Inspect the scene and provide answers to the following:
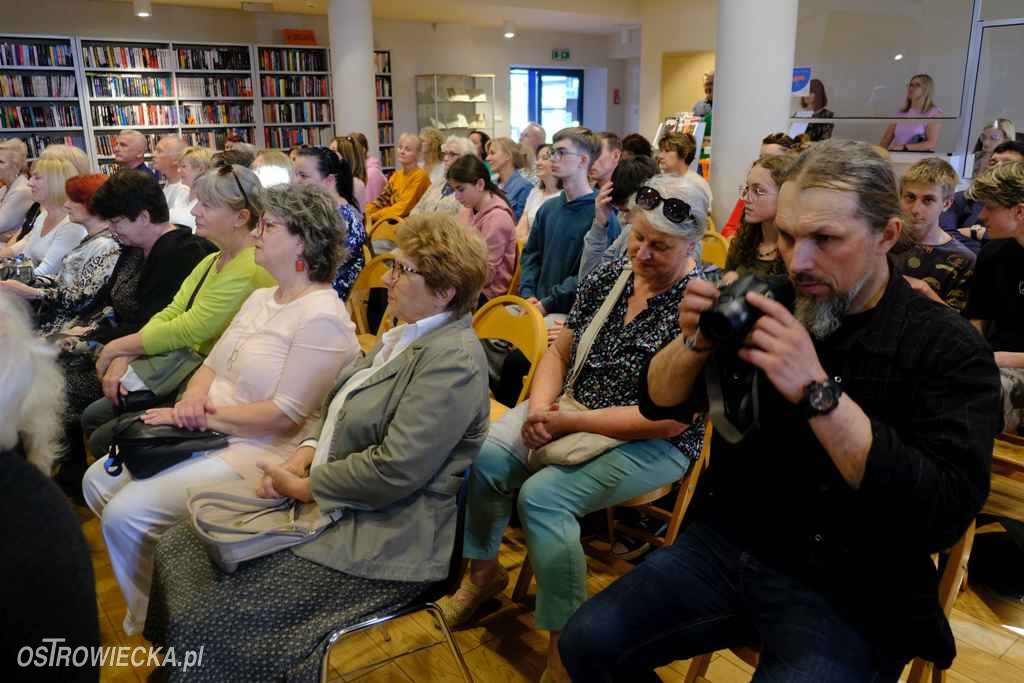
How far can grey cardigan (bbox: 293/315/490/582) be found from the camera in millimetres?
1584

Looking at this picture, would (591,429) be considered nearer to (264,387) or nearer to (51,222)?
(264,387)

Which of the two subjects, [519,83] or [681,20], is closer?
[681,20]

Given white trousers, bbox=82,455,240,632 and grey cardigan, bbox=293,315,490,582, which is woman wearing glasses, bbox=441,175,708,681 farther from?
white trousers, bbox=82,455,240,632

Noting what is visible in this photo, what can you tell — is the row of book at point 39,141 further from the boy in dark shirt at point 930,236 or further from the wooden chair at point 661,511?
the boy in dark shirt at point 930,236

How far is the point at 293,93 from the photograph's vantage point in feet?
32.3

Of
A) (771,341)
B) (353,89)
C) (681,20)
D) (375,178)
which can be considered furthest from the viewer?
(681,20)

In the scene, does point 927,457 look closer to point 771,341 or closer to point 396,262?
point 771,341

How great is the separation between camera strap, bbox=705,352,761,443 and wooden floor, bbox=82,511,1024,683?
1.13 m

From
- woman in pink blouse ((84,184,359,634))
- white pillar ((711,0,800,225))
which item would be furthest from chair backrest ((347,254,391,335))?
white pillar ((711,0,800,225))

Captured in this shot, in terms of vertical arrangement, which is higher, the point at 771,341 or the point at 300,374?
the point at 771,341

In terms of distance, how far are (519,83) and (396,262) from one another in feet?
41.1

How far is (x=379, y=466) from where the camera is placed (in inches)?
62.3

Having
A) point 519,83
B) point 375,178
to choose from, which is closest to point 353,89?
point 375,178

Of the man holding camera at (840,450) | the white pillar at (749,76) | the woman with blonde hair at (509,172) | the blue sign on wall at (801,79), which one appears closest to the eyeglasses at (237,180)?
the man holding camera at (840,450)
